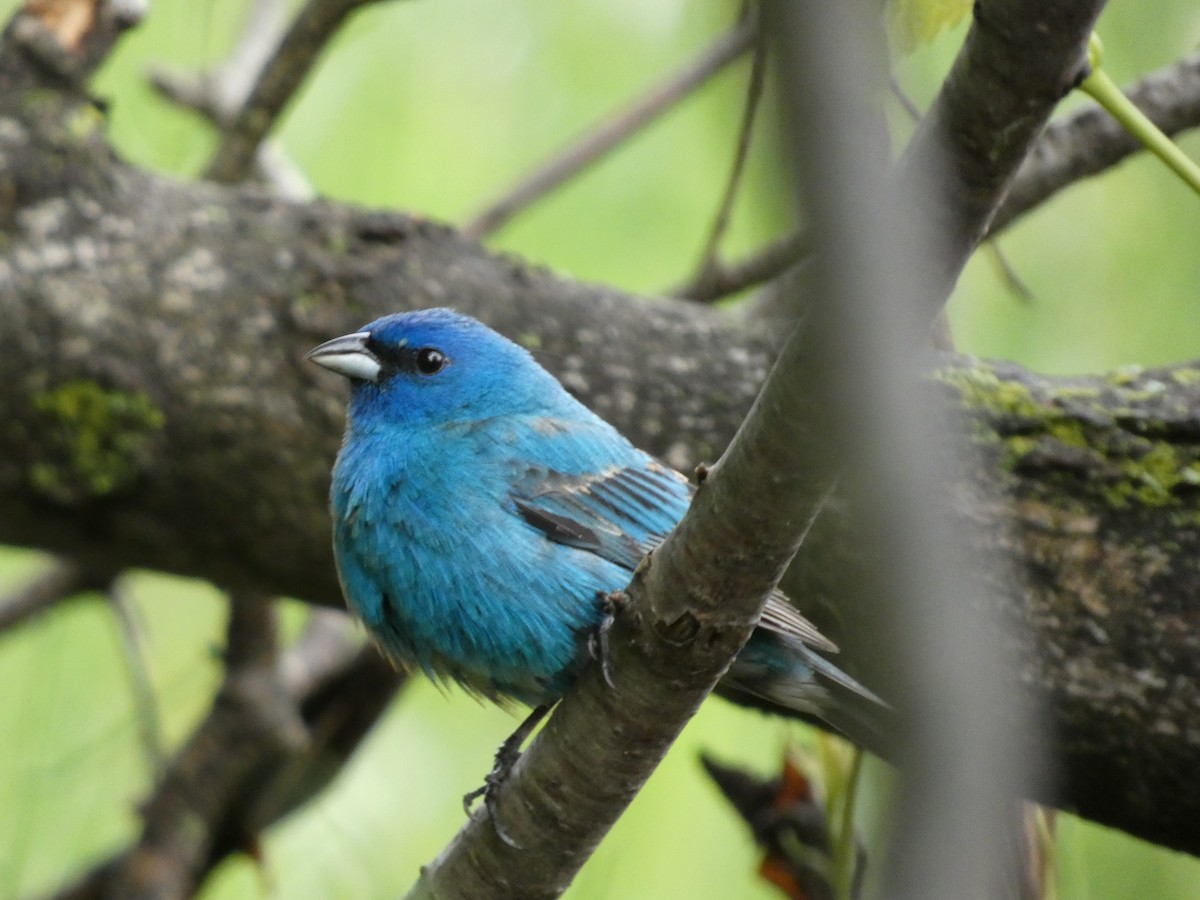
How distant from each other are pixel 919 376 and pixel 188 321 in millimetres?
3066

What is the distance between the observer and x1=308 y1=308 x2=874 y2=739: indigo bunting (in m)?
2.90

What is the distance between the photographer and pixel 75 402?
11.2ft

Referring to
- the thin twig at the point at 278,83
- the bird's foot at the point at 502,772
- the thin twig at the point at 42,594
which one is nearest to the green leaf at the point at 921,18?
the bird's foot at the point at 502,772

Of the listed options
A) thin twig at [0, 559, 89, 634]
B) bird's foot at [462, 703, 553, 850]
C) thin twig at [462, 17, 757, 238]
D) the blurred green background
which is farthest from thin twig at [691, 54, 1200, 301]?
thin twig at [0, 559, 89, 634]

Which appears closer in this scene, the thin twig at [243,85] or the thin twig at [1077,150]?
the thin twig at [1077,150]

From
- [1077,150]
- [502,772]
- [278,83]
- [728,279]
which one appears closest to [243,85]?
[278,83]

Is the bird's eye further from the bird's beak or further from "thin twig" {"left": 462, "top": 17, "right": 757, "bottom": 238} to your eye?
"thin twig" {"left": 462, "top": 17, "right": 757, "bottom": 238}

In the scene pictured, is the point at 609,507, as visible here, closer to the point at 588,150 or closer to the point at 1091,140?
the point at 1091,140

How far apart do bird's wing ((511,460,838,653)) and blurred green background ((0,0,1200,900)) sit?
2.87 feet

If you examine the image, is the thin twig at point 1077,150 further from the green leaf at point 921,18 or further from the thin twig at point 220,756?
the thin twig at point 220,756

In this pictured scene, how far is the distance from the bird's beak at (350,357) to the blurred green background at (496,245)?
1145mm

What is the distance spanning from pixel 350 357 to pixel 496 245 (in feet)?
7.86

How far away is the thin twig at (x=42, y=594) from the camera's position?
4.70 meters

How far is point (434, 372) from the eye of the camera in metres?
3.56
